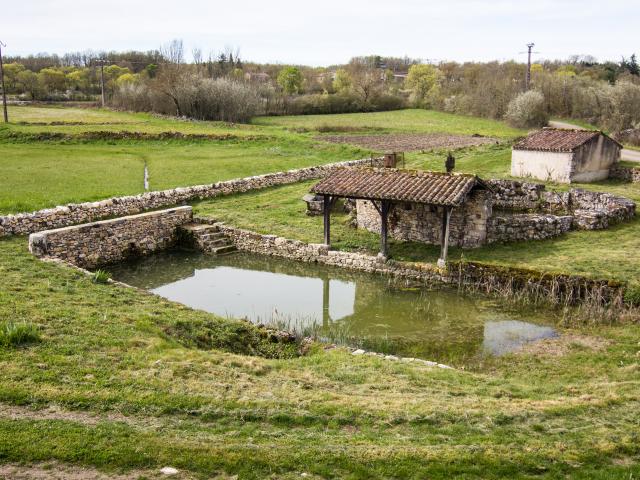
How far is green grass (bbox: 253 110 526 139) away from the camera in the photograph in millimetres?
54250

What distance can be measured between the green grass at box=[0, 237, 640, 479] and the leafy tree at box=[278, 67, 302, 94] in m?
79.3

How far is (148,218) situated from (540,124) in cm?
4105

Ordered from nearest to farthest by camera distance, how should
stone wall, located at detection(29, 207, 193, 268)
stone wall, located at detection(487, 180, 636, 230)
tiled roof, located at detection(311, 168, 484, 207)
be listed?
tiled roof, located at detection(311, 168, 484, 207) → stone wall, located at detection(29, 207, 193, 268) → stone wall, located at detection(487, 180, 636, 230)

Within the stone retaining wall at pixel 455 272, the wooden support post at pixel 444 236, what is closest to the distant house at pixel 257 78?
the stone retaining wall at pixel 455 272

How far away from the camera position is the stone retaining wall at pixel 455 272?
16703mm

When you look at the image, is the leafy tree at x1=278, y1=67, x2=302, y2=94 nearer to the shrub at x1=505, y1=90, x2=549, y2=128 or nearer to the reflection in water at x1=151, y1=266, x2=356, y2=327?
the shrub at x1=505, y1=90, x2=549, y2=128

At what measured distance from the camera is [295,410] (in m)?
9.15

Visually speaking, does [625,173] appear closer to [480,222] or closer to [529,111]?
[480,222]

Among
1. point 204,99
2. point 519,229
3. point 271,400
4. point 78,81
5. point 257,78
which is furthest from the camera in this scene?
point 257,78

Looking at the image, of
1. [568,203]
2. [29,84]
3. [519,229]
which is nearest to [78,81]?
[29,84]

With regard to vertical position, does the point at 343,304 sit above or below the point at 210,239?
below

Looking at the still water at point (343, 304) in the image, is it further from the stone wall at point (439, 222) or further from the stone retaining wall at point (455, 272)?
the stone wall at point (439, 222)

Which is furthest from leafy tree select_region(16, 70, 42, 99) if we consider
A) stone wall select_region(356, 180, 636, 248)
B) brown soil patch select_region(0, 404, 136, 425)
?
brown soil patch select_region(0, 404, 136, 425)

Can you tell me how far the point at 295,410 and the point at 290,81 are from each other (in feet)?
278
